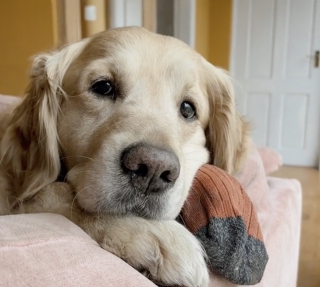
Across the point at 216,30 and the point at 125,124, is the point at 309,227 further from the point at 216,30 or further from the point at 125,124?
the point at 216,30

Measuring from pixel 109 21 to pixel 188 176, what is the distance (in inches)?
146

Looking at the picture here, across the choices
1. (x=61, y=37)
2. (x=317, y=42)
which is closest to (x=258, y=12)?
(x=317, y=42)

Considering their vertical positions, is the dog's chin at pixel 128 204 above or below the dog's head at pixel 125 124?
below

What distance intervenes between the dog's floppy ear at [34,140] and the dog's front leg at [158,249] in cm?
35

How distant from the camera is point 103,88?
1303mm

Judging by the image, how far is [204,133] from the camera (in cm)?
158

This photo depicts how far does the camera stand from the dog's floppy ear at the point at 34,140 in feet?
3.86

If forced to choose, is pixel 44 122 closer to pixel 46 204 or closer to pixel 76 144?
pixel 76 144

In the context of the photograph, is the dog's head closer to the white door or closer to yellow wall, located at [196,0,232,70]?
the white door

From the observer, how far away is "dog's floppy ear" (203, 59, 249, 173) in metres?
1.53

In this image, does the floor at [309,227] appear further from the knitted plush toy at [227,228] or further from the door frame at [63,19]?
the door frame at [63,19]

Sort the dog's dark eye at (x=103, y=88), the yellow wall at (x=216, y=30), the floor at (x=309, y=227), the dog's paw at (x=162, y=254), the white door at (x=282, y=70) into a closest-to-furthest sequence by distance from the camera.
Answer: the dog's paw at (x=162, y=254) < the dog's dark eye at (x=103, y=88) < the floor at (x=309, y=227) < the white door at (x=282, y=70) < the yellow wall at (x=216, y=30)

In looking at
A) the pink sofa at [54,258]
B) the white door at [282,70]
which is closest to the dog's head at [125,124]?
the pink sofa at [54,258]

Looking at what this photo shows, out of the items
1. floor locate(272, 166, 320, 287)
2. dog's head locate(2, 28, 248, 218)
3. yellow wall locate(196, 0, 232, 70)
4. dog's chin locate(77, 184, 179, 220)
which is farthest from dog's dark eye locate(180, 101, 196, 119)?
yellow wall locate(196, 0, 232, 70)
